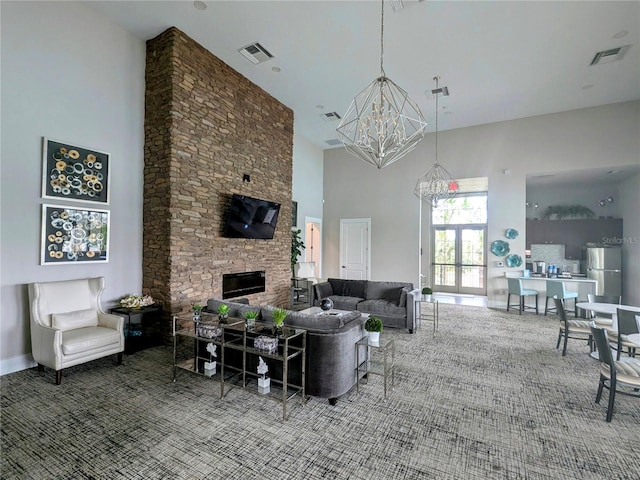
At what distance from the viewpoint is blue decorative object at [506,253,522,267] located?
24.0 ft

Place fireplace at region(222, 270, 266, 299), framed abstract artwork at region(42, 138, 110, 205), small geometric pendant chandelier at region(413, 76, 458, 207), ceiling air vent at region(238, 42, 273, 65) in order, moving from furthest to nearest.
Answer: small geometric pendant chandelier at region(413, 76, 458, 207), fireplace at region(222, 270, 266, 299), ceiling air vent at region(238, 42, 273, 65), framed abstract artwork at region(42, 138, 110, 205)

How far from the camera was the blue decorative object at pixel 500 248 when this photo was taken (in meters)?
7.41

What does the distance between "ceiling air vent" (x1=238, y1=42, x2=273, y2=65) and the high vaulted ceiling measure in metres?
0.10

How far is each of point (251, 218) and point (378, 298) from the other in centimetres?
291

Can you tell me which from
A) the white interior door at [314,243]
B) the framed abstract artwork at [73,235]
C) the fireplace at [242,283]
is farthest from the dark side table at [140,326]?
the white interior door at [314,243]

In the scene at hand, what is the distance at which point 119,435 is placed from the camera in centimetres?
236

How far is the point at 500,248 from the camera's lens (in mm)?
7453

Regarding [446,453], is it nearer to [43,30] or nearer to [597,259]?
[43,30]

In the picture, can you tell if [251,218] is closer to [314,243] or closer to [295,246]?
[295,246]

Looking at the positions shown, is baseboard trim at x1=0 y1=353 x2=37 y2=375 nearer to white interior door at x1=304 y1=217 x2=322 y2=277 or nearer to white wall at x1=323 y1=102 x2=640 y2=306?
white interior door at x1=304 y1=217 x2=322 y2=277

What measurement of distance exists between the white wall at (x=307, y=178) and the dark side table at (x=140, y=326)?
4840 millimetres

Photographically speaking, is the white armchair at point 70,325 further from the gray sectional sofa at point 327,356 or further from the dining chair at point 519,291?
the dining chair at point 519,291

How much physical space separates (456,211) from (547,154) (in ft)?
9.23

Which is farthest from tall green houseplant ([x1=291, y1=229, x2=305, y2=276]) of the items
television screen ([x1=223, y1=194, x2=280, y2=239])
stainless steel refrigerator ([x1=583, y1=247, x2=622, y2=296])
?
stainless steel refrigerator ([x1=583, y1=247, x2=622, y2=296])
